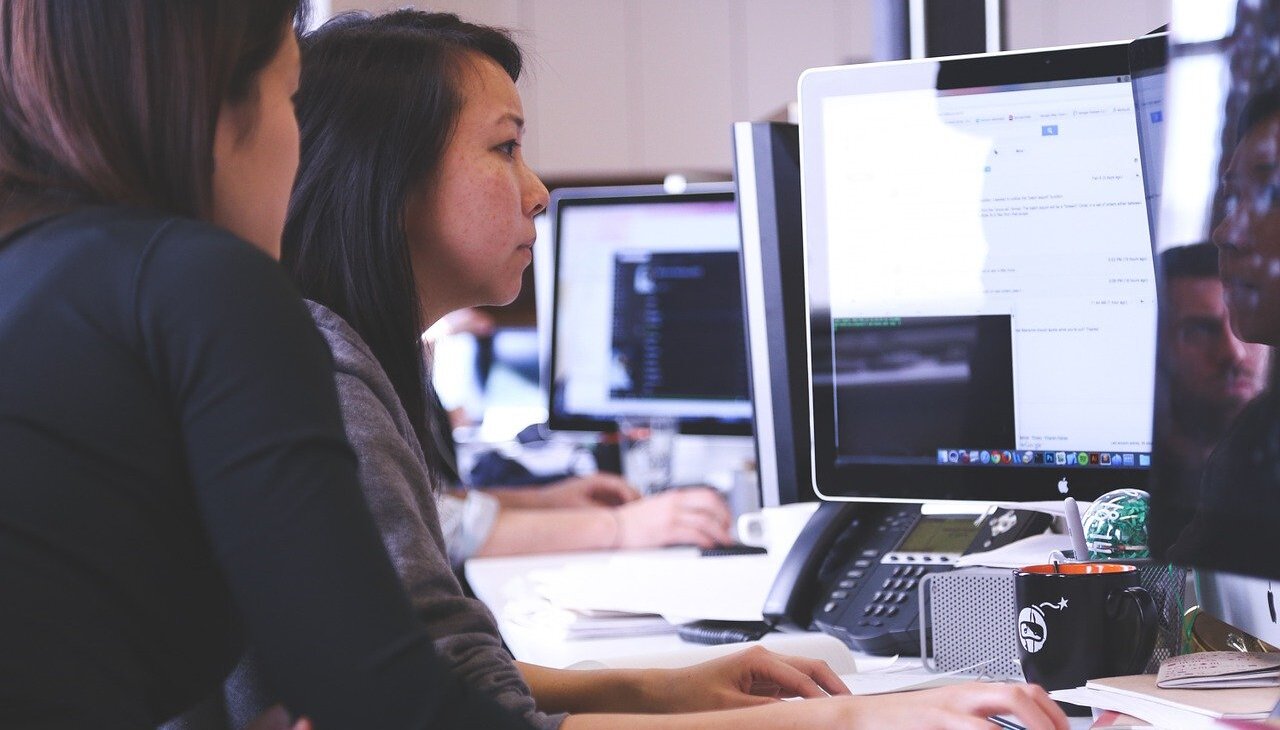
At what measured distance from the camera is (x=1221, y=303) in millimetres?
793

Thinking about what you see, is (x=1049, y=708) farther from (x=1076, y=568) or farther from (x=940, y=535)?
(x=940, y=535)

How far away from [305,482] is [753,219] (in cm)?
83

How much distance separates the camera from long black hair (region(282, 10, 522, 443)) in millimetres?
1104

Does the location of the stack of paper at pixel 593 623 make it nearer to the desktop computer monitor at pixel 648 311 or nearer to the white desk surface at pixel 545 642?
the white desk surface at pixel 545 642

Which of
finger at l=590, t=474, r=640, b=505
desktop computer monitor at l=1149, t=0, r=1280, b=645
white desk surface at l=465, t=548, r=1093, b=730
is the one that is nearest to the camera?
desktop computer monitor at l=1149, t=0, r=1280, b=645

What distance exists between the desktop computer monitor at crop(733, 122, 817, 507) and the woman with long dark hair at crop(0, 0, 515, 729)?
0.71 m

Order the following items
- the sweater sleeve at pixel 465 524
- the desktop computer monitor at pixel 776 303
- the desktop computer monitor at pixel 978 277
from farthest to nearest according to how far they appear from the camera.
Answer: the sweater sleeve at pixel 465 524 → the desktop computer monitor at pixel 776 303 → the desktop computer monitor at pixel 978 277

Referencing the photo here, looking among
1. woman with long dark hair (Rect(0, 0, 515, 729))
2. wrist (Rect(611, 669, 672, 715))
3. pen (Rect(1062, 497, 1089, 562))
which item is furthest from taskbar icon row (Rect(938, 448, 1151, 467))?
woman with long dark hair (Rect(0, 0, 515, 729))

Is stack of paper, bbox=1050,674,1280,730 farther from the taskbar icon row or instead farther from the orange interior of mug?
the taskbar icon row

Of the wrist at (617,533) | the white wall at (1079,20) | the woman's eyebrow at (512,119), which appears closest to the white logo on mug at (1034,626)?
the woman's eyebrow at (512,119)

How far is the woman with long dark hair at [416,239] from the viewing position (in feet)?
3.11

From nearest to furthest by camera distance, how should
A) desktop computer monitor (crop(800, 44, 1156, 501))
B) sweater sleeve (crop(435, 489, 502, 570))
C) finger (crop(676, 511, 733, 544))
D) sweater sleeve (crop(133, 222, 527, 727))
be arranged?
sweater sleeve (crop(133, 222, 527, 727)) < desktop computer monitor (crop(800, 44, 1156, 501)) < finger (crop(676, 511, 733, 544)) < sweater sleeve (crop(435, 489, 502, 570))

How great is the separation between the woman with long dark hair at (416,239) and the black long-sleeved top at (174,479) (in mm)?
252

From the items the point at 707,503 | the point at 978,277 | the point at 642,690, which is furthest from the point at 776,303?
the point at 707,503
